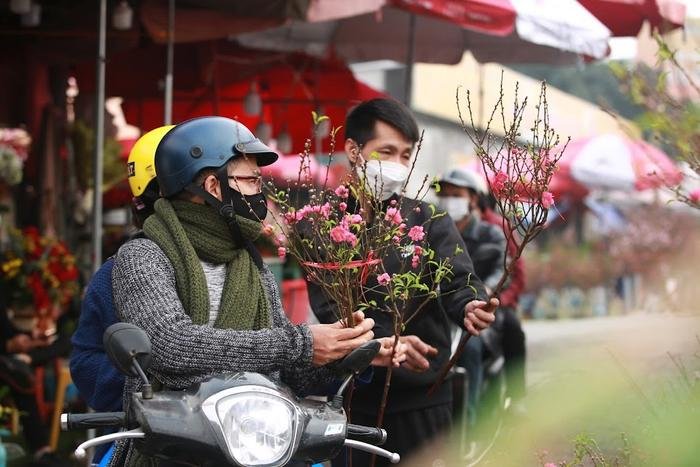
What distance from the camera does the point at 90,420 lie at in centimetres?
305

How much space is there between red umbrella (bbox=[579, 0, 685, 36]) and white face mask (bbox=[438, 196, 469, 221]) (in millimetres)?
1976

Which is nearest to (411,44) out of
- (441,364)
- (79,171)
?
(79,171)

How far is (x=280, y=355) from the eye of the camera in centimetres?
334

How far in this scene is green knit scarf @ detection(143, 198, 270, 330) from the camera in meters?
3.51

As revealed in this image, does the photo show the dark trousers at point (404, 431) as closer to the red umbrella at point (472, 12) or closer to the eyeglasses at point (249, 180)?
the eyeglasses at point (249, 180)

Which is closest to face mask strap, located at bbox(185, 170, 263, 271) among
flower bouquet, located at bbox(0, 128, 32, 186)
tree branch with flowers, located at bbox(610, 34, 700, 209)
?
tree branch with flowers, located at bbox(610, 34, 700, 209)

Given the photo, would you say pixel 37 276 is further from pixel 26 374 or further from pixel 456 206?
pixel 456 206

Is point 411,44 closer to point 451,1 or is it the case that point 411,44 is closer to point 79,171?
point 451,1

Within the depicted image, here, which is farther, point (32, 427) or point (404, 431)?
point (32, 427)

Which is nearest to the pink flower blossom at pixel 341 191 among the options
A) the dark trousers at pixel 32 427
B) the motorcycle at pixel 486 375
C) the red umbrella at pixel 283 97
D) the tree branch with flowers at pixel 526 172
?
the tree branch with flowers at pixel 526 172

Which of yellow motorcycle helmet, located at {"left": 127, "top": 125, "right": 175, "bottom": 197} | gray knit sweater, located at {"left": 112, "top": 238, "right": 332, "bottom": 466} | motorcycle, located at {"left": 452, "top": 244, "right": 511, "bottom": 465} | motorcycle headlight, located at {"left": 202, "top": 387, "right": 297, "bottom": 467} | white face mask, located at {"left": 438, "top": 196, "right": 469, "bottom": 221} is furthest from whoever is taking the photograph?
white face mask, located at {"left": 438, "top": 196, "right": 469, "bottom": 221}

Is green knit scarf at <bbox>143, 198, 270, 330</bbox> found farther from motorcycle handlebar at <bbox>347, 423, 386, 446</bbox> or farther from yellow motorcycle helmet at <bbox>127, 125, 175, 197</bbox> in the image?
yellow motorcycle helmet at <bbox>127, 125, 175, 197</bbox>

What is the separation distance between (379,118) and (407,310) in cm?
74

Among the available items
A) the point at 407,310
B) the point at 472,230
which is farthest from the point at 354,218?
the point at 472,230
